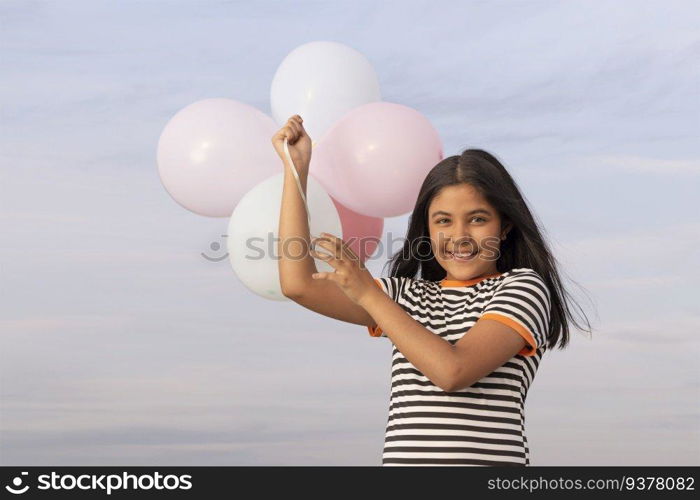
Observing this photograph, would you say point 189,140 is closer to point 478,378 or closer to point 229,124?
point 229,124

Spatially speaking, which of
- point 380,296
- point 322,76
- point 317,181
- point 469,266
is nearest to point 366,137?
point 317,181

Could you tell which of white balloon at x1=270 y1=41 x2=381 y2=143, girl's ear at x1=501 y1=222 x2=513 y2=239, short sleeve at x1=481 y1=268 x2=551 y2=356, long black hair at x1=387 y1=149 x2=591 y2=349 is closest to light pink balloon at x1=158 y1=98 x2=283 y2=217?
white balloon at x1=270 y1=41 x2=381 y2=143

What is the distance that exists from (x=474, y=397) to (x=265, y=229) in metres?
0.90

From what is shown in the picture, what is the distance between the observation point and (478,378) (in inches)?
92.7

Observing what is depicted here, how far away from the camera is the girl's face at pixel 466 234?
8.78 feet

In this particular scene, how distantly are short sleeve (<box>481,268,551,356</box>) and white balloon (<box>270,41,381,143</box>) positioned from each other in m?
1.15

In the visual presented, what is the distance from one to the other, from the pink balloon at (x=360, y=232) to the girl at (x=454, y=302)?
419 millimetres

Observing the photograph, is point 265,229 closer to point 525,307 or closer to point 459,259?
point 459,259

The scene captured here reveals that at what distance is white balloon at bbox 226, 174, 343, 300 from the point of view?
289 centimetres

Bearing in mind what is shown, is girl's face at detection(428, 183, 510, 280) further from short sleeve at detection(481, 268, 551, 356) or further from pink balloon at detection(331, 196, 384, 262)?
pink balloon at detection(331, 196, 384, 262)

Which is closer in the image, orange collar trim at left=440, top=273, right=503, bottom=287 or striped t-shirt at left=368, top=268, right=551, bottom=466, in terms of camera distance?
striped t-shirt at left=368, top=268, right=551, bottom=466

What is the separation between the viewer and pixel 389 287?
9.14 feet

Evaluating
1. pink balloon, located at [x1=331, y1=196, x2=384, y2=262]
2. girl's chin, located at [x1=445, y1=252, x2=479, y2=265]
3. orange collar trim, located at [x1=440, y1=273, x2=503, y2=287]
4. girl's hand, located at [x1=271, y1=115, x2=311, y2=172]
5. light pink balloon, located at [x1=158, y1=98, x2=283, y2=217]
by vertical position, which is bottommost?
orange collar trim, located at [x1=440, y1=273, x2=503, y2=287]
